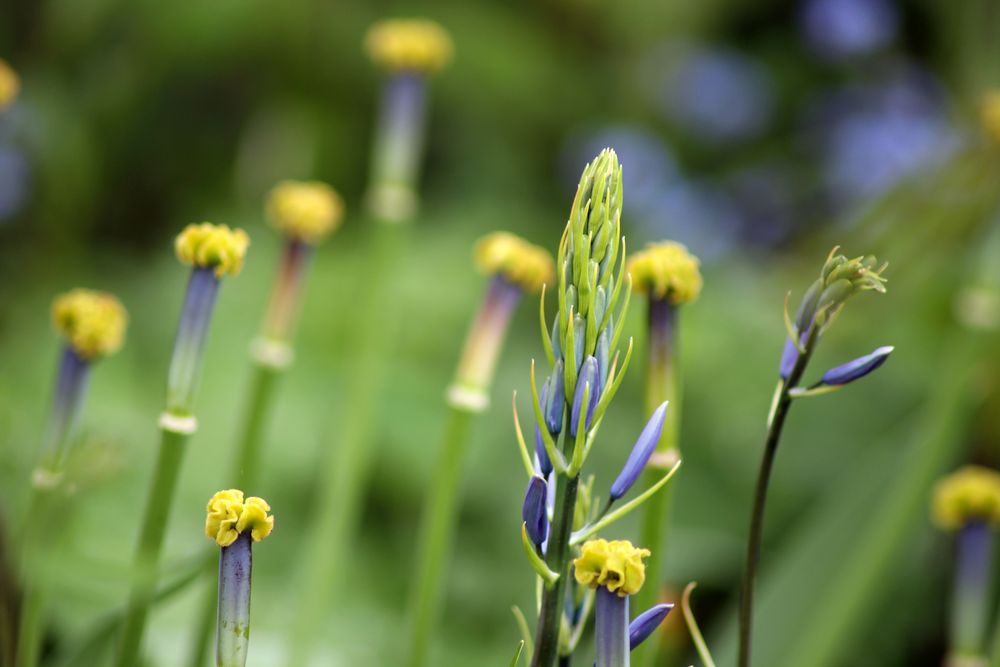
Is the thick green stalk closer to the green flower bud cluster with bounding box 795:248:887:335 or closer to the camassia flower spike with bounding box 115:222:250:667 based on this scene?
the camassia flower spike with bounding box 115:222:250:667

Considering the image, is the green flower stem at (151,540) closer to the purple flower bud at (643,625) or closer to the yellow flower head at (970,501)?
the purple flower bud at (643,625)

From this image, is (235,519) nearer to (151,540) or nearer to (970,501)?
(151,540)

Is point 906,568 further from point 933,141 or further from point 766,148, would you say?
point 766,148

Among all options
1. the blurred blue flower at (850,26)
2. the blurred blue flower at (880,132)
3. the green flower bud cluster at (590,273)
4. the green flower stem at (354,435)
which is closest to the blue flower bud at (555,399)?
the green flower bud cluster at (590,273)

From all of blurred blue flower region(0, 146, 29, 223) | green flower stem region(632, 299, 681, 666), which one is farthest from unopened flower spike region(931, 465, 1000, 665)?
blurred blue flower region(0, 146, 29, 223)

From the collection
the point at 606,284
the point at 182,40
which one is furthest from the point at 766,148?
the point at 606,284

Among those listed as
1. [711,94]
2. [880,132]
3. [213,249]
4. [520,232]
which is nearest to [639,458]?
[213,249]
